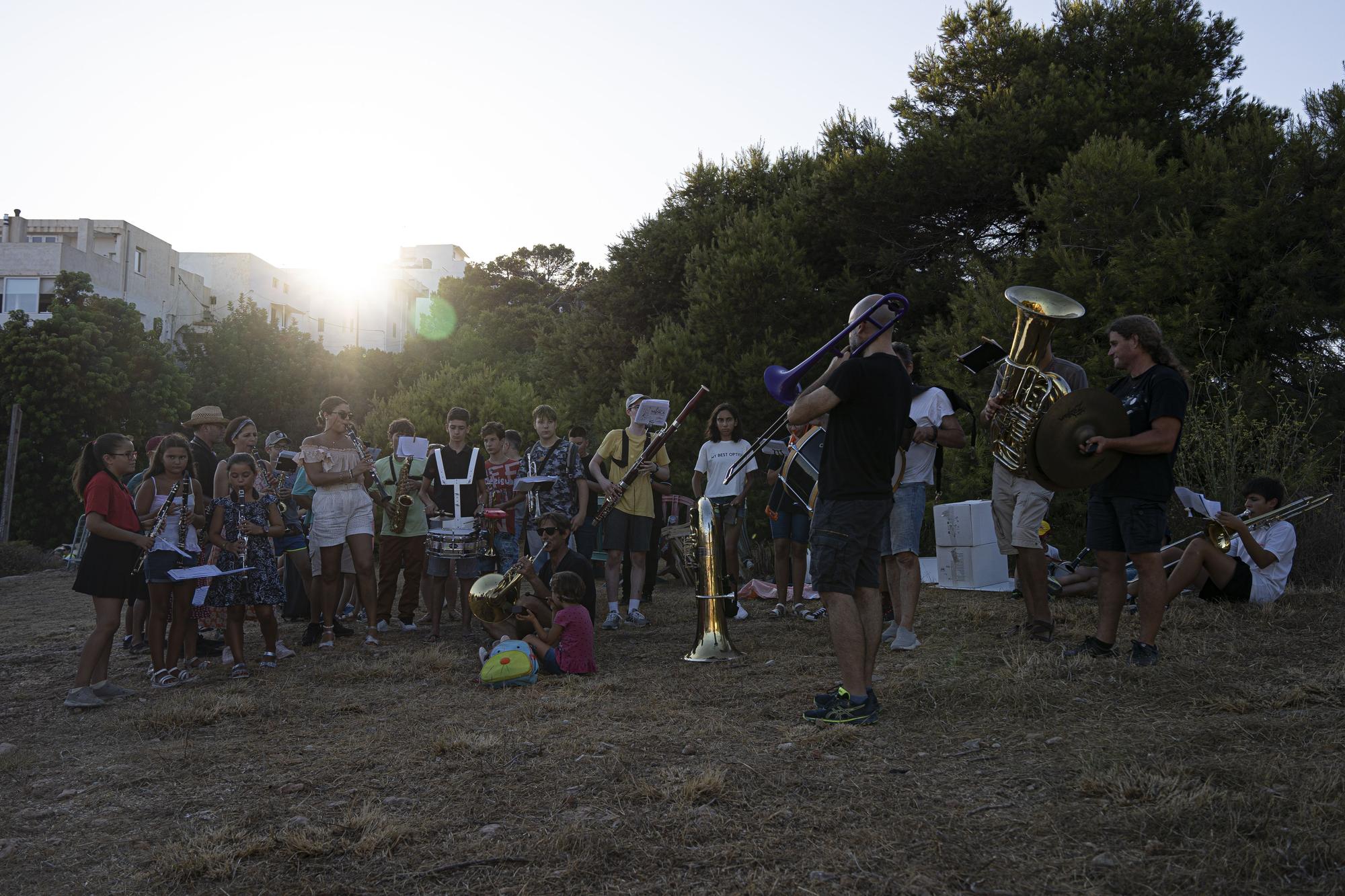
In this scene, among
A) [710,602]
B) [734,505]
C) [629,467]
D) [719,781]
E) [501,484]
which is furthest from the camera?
[734,505]

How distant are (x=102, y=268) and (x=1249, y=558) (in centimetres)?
4242

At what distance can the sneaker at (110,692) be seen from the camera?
574 cm

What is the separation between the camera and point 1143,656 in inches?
193

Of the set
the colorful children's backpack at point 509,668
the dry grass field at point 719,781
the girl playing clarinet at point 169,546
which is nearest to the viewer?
the dry grass field at point 719,781

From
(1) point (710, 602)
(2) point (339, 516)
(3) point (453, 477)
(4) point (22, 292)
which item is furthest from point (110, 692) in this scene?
(4) point (22, 292)

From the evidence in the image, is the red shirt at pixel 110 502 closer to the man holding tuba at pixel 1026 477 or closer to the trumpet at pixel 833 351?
the trumpet at pixel 833 351

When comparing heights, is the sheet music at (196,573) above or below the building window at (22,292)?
below

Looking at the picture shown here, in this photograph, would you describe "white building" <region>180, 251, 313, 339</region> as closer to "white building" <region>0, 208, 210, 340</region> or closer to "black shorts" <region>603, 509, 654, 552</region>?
"white building" <region>0, 208, 210, 340</region>

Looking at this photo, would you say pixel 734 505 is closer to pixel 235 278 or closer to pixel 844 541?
pixel 844 541

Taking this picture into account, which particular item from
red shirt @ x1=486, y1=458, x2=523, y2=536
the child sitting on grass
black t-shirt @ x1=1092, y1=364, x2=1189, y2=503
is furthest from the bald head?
red shirt @ x1=486, y1=458, x2=523, y2=536

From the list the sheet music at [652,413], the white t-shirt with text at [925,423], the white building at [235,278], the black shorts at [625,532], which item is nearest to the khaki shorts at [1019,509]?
the white t-shirt with text at [925,423]

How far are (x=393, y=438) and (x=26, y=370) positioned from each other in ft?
81.8

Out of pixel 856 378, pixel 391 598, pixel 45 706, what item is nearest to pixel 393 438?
pixel 391 598

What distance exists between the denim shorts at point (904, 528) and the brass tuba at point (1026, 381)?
75 cm
